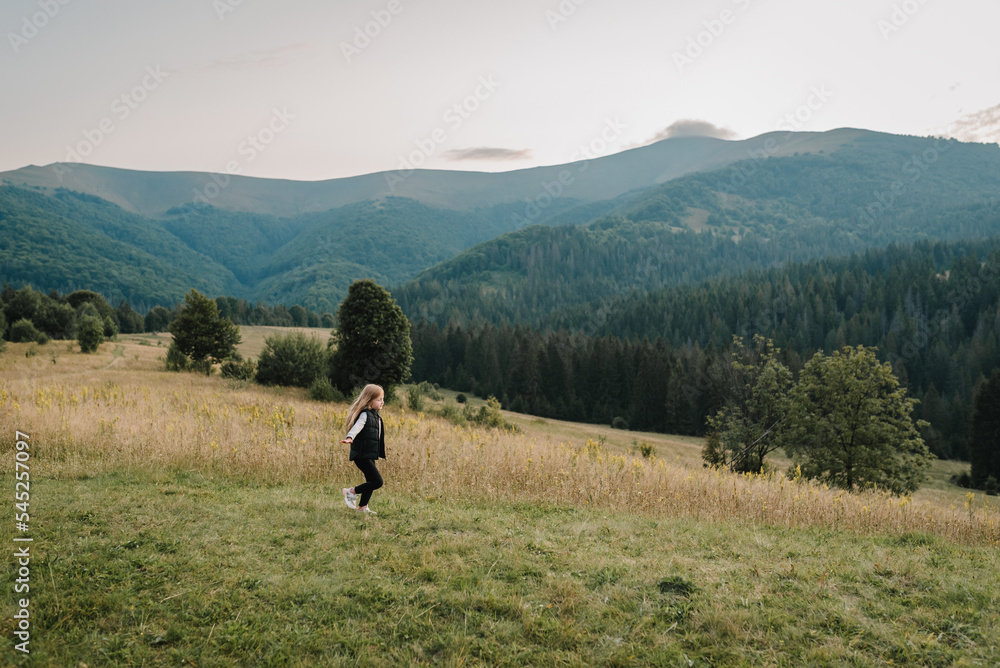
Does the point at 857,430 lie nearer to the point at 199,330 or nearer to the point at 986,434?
the point at 986,434

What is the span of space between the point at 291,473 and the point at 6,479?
4529 millimetres

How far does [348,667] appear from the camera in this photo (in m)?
4.47

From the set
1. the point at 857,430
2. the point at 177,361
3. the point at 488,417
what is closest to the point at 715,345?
the point at 857,430

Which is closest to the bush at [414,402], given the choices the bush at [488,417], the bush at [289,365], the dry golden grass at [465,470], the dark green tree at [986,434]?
the bush at [488,417]

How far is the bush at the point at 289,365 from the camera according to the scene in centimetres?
3391

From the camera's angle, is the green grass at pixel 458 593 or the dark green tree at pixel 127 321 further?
the dark green tree at pixel 127 321

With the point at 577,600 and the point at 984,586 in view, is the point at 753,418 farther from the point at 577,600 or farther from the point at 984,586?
the point at 577,600

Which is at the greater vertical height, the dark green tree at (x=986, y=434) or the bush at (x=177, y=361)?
Result: the bush at (x=177, y=361)

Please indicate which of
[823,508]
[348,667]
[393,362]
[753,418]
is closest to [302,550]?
[348,667]

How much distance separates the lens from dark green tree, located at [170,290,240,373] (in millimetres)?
37375

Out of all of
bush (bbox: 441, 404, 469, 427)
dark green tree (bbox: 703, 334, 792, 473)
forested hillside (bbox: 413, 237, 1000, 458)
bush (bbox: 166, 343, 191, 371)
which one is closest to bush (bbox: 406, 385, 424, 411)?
bush (bbox: 441, 404, 469, 427)

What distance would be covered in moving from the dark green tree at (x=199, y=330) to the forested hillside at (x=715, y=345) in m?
52.1

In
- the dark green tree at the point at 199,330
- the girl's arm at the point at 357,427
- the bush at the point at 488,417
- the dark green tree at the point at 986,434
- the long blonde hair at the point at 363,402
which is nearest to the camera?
the girl's arm at the point at 357,427

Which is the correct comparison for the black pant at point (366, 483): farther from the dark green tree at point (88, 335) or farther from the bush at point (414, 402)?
the dark green tree at point (88, 335)
